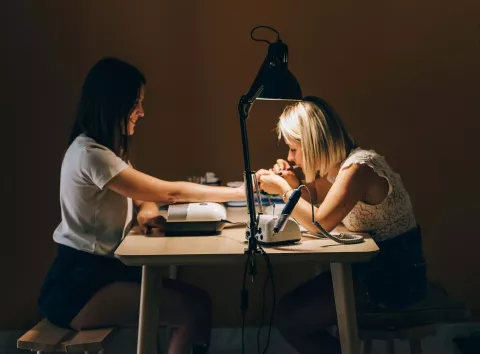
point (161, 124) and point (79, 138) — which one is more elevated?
point (161, 124)

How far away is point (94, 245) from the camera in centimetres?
187

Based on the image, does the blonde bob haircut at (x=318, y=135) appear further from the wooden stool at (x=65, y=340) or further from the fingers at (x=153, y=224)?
the wooden stool at (x=65, y=340)

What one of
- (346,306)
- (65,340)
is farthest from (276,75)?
(65,340)

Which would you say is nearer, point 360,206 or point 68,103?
point 360,206

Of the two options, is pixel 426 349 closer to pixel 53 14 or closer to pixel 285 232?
pixel 285 232

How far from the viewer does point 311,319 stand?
74.0 inches

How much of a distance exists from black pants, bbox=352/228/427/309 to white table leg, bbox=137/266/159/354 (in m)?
0.69

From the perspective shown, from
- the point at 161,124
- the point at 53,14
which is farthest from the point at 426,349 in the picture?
the point at 53,14

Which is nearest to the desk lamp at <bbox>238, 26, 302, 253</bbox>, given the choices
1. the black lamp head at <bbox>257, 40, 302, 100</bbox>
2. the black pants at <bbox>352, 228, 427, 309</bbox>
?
the black lamp head at <bbox>257, 40, 302, 100</bbox>

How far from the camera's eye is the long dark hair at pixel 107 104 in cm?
193

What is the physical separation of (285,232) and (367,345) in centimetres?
85

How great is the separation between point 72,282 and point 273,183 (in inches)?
30.3

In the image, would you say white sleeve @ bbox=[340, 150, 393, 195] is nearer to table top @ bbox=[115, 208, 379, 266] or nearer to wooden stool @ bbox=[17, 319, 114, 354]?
table top @ bbox=[115, 208, 379, 266]

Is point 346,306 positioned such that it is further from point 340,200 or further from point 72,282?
point 72,282
